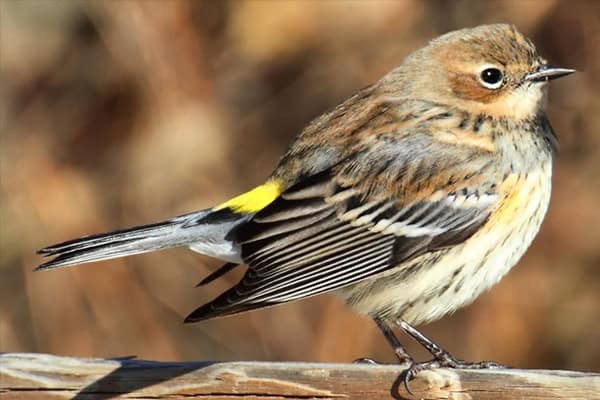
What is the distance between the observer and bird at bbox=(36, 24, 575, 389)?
418 centimetres

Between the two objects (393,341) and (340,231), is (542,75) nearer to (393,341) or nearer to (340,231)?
(340,231)

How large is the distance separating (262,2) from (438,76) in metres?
2.08

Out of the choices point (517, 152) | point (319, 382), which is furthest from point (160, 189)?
point (319, 382)

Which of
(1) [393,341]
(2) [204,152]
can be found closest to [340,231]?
(1) [393,341]

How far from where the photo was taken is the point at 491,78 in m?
4.54

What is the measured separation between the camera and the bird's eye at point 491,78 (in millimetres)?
4523

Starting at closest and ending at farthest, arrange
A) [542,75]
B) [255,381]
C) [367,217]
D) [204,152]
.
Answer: [255,381], [367,217], [542,75], [204,152]

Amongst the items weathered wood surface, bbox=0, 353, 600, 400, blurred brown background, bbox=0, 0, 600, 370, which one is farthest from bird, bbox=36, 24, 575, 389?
blurred brown background, bbox=0, 0, 600, 370

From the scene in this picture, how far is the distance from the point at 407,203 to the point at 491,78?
22.7 inches

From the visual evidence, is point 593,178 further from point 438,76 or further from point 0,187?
Result: point 0,187

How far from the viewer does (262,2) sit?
6516mm

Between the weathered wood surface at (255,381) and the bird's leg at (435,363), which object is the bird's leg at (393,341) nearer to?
the bird's leg at (435,363)

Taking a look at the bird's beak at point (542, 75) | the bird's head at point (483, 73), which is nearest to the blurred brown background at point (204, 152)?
the bird's head at point (483, 73)

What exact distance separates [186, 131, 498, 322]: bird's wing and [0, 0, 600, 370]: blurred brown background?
2.09 metres
